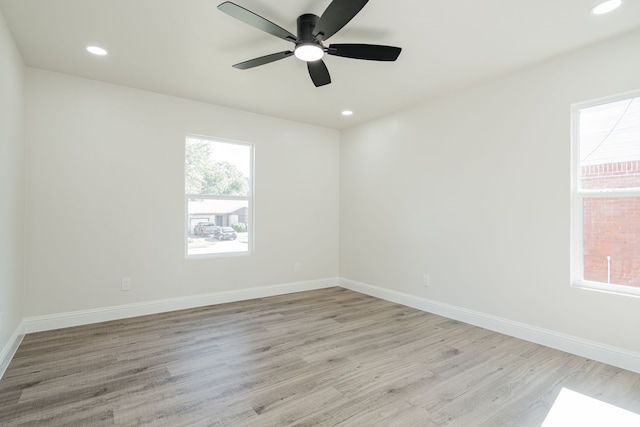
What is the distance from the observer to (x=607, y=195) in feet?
8.82

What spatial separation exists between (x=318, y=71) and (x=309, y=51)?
0.98ft

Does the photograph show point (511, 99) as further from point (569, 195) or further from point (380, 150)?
point (380, 150)

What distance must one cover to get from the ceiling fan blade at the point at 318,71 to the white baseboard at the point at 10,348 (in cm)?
325

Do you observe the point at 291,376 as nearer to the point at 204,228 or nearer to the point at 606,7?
the point at 204,228

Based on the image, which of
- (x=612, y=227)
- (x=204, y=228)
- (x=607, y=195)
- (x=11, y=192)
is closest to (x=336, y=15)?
(x=607, y=195)

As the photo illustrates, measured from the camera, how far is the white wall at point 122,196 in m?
3.30

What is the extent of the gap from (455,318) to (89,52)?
4.50 metres

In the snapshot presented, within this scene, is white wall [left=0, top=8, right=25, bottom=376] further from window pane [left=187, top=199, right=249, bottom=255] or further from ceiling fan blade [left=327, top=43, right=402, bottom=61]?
ceiling fan blade [left=327, top=43, right=402, bottom=61]

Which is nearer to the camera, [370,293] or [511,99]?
[511,99]

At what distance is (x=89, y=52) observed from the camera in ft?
9.60

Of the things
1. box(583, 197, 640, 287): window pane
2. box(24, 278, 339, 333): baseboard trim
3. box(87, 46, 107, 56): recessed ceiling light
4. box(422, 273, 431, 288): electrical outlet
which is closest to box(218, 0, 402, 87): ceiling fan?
box(87, 46, 107, 56): recessed ceiling light

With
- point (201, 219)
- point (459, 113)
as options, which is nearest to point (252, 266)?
point (201, 219)

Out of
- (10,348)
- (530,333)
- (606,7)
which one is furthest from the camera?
(530,333)

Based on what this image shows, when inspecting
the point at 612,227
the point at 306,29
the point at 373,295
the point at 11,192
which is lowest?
the point at 373,295
